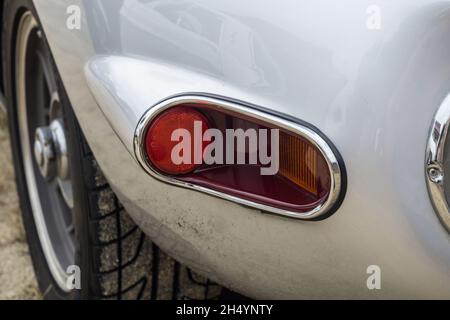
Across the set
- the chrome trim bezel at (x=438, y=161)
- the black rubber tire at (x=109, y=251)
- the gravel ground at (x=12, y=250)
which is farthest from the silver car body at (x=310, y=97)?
the gravel ground at (x=12, y=250)

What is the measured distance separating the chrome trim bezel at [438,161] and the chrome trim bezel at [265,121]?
142 millimetres

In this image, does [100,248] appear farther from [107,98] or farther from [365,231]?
[365,231]

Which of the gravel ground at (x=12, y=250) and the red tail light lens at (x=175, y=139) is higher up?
the red tail light lens at (x=175, y=139)

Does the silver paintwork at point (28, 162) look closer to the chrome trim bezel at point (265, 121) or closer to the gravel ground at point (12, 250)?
the gravel ground at point (12, 250)

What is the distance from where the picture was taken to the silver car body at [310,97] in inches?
44.6

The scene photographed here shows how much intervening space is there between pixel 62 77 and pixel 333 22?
24.5 inches

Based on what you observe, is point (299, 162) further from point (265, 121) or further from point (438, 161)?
point (438, 161)

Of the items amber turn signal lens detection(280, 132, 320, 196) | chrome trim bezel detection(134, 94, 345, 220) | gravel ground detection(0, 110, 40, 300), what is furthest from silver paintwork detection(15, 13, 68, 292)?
amber turn signal lens detection(280, 132, 320, 196)

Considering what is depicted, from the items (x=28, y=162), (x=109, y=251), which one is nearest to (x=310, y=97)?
(x=109, y=251)

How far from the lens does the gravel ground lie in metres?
2.22

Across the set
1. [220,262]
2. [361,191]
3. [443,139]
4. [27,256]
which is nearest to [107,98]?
[220,262]

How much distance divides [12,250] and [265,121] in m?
1.48

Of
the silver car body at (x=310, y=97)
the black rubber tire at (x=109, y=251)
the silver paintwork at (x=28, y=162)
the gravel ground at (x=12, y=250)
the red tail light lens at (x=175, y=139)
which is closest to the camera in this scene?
the silver car body at (x=310, y=97)

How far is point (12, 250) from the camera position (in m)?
2.38
